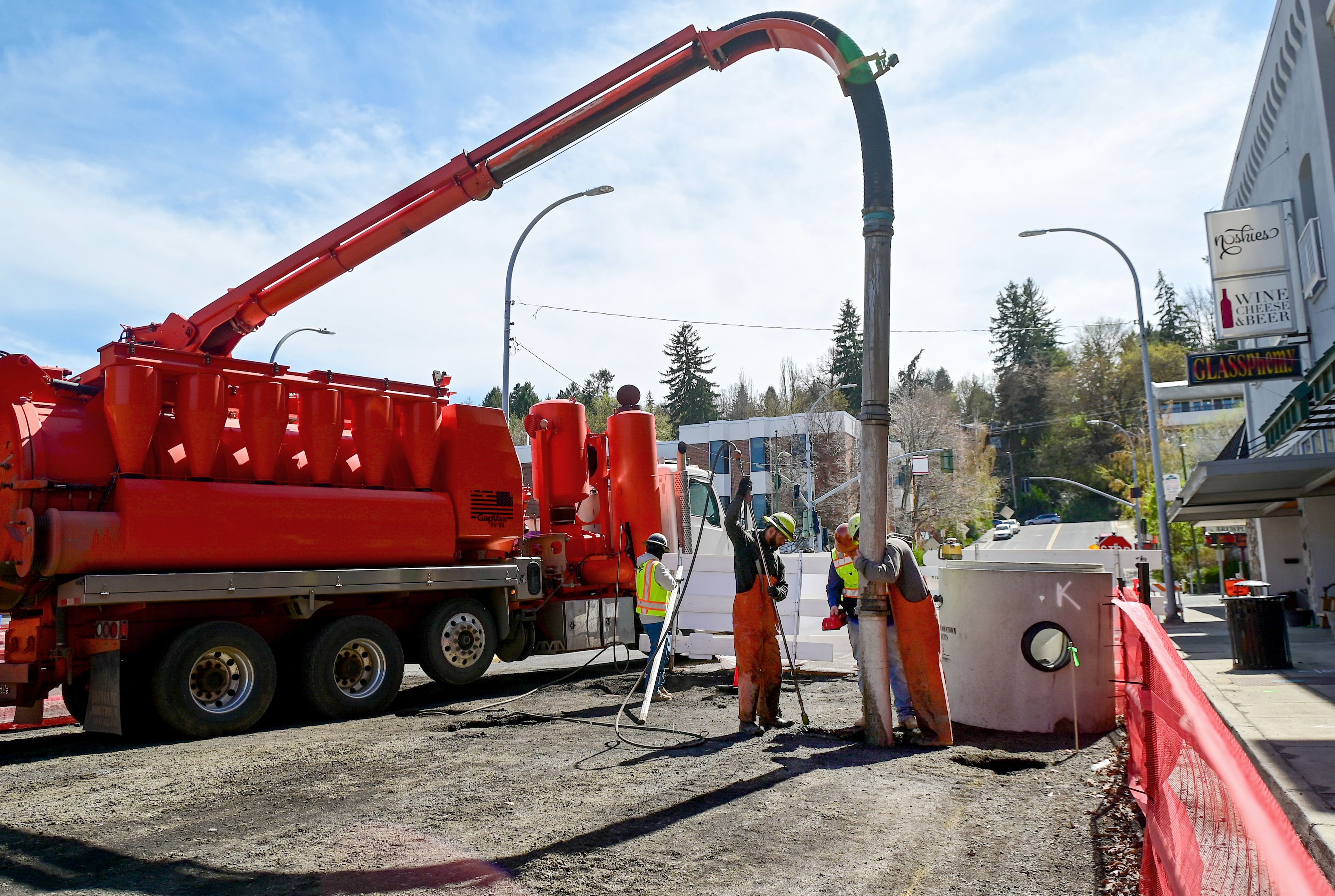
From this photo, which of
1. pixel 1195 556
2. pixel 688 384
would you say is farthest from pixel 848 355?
pixel 1195 556

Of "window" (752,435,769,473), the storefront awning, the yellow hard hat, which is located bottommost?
the yellow hard hat

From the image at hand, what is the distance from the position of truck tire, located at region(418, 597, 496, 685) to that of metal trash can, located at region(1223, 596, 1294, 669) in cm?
832

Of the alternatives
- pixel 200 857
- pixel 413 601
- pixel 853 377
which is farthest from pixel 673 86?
pixel 853 377

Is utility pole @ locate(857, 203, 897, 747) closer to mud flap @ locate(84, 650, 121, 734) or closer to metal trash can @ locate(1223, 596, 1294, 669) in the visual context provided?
metal trash can @ locate(1223, 596, 1294, 669)

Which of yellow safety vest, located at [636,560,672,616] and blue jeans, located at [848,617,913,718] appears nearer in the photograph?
blue jeans, located at [848,617,913,718]

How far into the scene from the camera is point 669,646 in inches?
468

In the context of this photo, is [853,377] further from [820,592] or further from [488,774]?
[488,774]

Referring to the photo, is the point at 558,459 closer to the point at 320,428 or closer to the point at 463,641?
the point at 463,641

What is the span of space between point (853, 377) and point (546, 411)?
83.9 meters

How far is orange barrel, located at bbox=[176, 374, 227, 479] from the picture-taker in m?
8.66

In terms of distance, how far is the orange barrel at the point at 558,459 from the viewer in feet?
42.3

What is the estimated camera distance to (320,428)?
955cm

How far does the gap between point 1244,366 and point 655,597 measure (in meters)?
10.1

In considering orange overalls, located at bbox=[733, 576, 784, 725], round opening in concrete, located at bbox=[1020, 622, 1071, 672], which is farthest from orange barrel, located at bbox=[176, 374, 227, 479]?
round opening in concrete, located at bbox=[1020, 622, 1071, 672]
